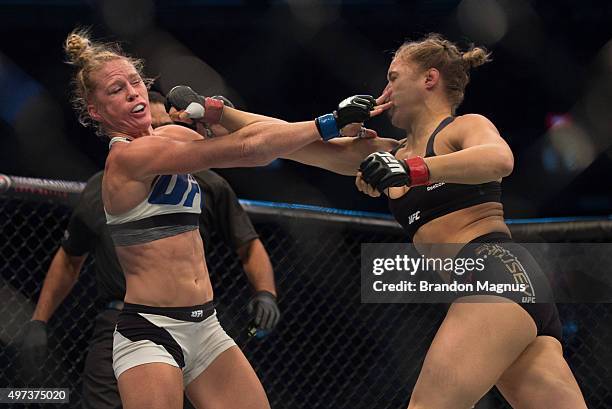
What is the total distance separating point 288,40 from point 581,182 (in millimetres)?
1730

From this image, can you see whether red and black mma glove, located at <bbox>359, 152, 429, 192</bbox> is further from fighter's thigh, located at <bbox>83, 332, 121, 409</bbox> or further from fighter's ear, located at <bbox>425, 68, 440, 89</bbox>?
fighter's thigh, located at <bbox>83, 332, 121, 409</bbox>

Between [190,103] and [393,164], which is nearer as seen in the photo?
[393,164]

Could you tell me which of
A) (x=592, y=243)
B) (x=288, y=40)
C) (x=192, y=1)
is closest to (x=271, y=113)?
(x=288, y=40)

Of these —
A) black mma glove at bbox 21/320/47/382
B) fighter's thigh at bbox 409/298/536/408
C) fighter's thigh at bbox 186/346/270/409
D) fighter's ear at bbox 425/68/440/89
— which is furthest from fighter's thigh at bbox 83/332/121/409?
fighter's ear at bbox 425/68/440/89

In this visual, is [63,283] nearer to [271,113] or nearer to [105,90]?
[105,90]

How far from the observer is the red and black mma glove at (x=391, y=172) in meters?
1.92

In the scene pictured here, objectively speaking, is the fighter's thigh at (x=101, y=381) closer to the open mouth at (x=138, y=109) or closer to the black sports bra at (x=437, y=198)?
the open mouth at (x=138, y=109)

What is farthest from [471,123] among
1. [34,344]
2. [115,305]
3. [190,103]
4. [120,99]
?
[34,344]

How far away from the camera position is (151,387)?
6.71ft

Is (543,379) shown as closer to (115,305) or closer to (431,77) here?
(431,77)

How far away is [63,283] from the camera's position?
2.96 m

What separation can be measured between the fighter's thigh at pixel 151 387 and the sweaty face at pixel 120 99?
0.68 m

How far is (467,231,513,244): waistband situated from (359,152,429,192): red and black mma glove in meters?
0.27

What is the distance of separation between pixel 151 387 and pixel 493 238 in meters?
0.95
